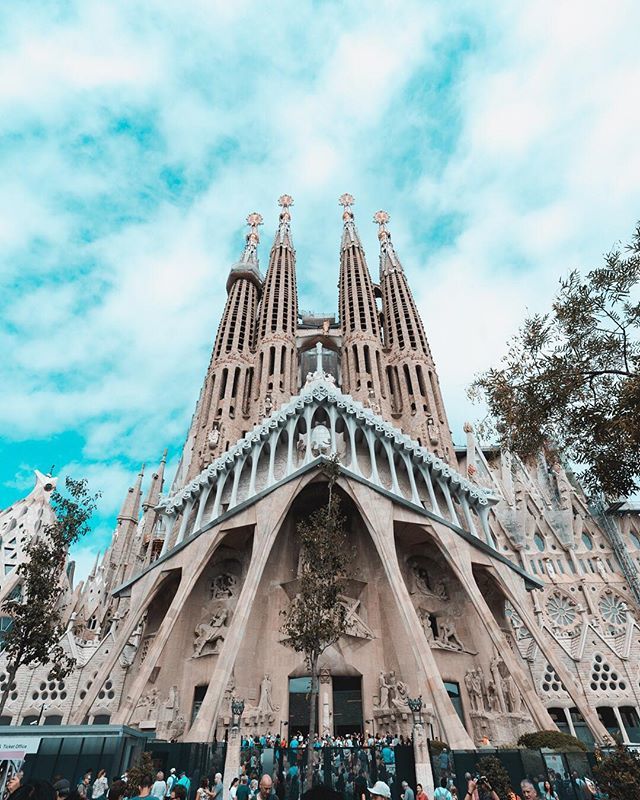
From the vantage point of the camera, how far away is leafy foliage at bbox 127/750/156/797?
828 cm

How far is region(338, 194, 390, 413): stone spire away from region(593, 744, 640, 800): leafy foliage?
25.0m

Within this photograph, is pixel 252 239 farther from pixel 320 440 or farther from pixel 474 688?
pixel 474 688

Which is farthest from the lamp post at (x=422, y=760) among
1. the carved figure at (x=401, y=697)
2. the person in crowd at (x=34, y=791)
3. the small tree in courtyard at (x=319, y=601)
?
the person in crowd at (x=34, y=791)

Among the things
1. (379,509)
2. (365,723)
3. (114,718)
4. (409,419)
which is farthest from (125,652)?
(409,419)

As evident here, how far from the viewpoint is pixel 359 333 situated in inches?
1451

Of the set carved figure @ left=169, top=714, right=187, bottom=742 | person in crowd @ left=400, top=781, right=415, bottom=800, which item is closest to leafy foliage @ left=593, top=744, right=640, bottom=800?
person in crowd @ left=400, top=781, right=415, bottom=800

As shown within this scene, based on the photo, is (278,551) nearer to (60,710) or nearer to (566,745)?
(60,710)

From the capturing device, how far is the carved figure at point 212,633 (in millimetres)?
21125

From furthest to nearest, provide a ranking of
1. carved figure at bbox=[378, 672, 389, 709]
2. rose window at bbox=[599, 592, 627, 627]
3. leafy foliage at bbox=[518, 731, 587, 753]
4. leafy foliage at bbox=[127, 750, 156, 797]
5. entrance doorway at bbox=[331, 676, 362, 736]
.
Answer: rose window at bbox=[599, 592, 627, 627], entrance doorway at bbox=[331, 676, 362, 736], carved figure at bbox=[378, 672, 389, 709], leafy foliage at bbox=[518, 731, 587, 753], leafy foliage at bbox=[127, 750, 156, 797]

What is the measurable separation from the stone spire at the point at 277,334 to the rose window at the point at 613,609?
22.8 metres

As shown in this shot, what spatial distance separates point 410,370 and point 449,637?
58.7ft

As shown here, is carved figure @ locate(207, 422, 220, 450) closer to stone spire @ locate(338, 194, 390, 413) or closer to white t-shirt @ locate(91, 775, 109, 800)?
stone spire @ locate(338, 194, 390, 413)

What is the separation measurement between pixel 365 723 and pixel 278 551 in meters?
8.05

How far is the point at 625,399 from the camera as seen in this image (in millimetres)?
9188
